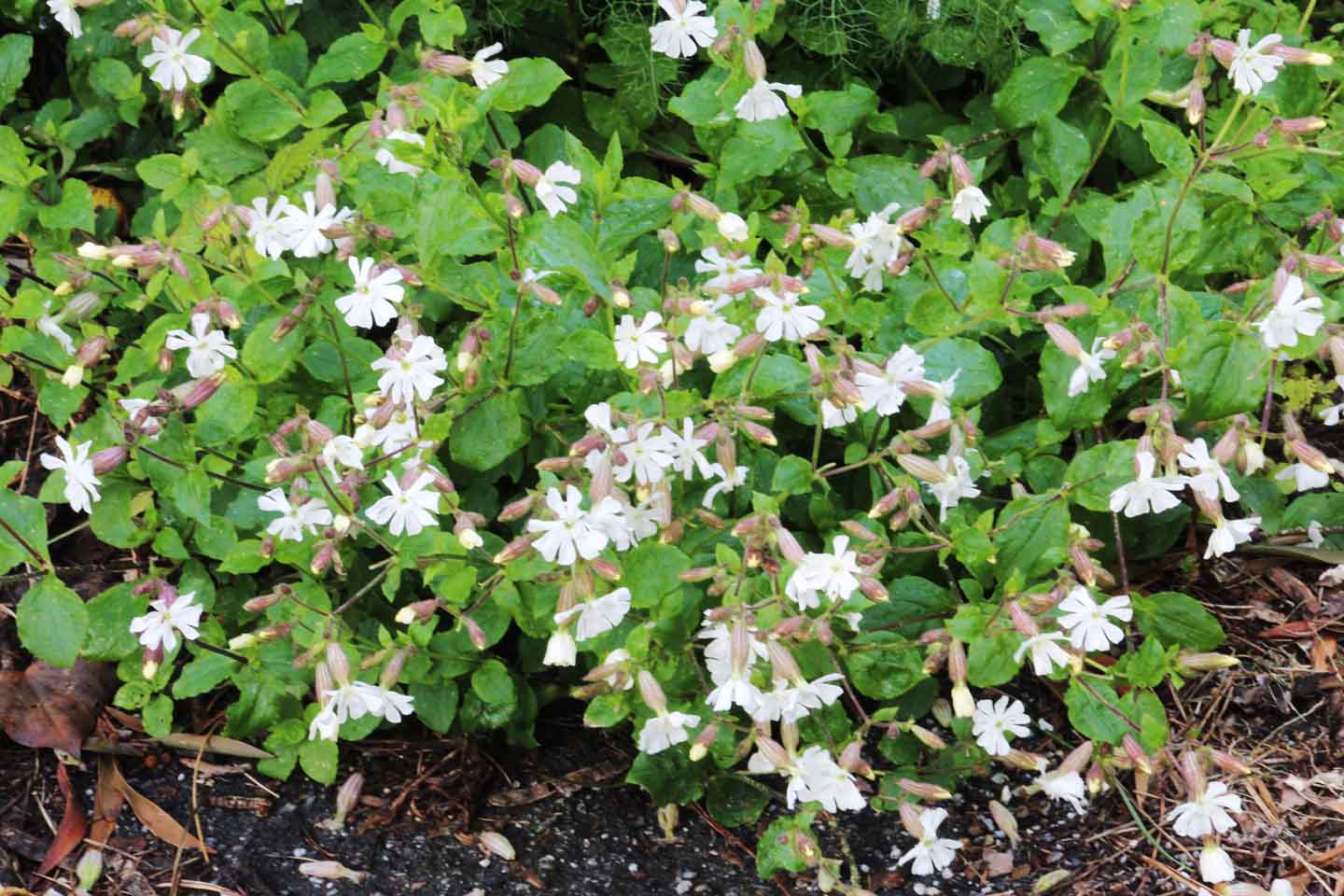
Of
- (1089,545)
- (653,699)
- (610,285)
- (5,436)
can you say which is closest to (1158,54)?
(1089,545)

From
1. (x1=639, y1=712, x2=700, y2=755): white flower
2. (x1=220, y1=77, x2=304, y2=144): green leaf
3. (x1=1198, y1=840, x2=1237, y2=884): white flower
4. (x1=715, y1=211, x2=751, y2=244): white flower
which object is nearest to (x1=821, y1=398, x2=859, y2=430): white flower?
(x1=715, y1=211, x2=751, y2=244): white flower

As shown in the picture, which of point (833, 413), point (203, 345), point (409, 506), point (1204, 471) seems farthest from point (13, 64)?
point (1204, 471)

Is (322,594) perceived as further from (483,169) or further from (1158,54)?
(1158,54)

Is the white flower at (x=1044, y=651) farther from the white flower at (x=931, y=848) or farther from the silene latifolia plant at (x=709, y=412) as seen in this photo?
the white flower at (x=931, y=848)

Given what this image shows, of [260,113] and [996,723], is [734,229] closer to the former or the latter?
[996,723]

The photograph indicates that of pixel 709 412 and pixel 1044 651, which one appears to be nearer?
pixel 1044 651

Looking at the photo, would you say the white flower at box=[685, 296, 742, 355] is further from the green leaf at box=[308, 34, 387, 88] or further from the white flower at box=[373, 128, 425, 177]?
the green leaf at box=[308, 34, 387, 88]

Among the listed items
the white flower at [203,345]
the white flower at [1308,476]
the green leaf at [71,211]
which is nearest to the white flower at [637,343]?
the white flower at [203,345]
